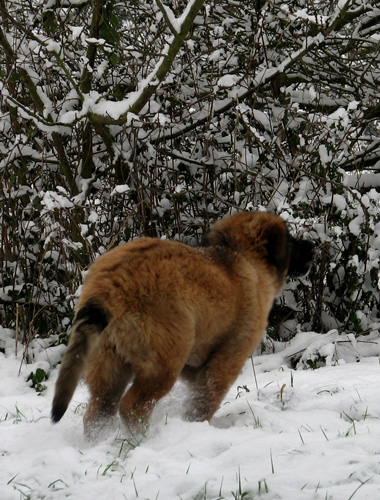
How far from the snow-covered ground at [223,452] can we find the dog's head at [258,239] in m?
0.99

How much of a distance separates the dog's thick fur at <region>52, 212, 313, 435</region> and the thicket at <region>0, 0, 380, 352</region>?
2.26 m

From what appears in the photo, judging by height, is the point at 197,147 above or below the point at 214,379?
above

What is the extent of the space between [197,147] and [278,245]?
2.79 metres

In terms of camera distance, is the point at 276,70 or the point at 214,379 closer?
the point at 214,379

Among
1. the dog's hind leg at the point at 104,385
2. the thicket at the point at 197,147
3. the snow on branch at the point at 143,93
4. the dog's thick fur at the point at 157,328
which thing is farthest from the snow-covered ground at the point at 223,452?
the snow on branch at the point at 143,93

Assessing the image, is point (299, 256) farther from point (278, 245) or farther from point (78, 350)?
point (78, 350)

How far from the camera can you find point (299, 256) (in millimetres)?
5301

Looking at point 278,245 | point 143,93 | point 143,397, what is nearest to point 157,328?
point 143,397

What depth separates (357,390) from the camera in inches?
179

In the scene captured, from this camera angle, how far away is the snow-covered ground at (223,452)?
2.78 m

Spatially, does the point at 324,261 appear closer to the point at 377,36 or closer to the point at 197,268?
the point at 377,36

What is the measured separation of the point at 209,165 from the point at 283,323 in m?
2.02

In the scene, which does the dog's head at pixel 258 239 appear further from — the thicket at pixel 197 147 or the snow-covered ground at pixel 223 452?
the thicket at pixel 197 147

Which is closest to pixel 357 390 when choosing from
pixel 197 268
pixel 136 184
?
pixel 197 268
